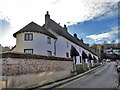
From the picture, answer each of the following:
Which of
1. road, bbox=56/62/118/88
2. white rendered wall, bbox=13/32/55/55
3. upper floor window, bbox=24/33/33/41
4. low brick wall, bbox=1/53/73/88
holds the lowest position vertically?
road, bbox=56/62/118/88

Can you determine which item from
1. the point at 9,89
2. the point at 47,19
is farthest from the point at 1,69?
the point at 47,19

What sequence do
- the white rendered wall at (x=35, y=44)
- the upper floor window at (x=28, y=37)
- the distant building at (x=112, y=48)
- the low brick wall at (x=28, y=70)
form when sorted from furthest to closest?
the distant building at (x=112, y=48), the upper floor window at (x=28, y=37), the white rendered wall at (x=35, y=44), the low brick wall at (x=28, y=70)

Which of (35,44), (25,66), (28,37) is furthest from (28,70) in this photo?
(28,37)

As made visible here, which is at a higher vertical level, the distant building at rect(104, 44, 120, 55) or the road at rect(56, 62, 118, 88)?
the distant building at rect(104, 44, 120, 55)

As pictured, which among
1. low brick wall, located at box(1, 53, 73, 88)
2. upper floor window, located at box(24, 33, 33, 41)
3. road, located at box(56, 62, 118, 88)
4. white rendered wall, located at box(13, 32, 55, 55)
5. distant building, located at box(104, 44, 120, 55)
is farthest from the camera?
distant building, located at box(104, 44, 120, 55)

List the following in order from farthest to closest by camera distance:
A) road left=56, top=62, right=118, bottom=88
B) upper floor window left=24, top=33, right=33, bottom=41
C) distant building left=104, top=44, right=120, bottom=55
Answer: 1. distant building left=104, top=44, right=120, bottom=55
2. upper floor window left=24, top=33, right=33, bottom=41
3. road left=56, top=62, right=118, bottom=88

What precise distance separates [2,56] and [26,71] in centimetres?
171

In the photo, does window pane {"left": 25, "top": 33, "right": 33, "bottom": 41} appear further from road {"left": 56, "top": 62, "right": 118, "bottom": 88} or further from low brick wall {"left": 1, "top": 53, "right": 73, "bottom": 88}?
road {"left": 56, "top": 62, "right": 118, "bottom": 88}

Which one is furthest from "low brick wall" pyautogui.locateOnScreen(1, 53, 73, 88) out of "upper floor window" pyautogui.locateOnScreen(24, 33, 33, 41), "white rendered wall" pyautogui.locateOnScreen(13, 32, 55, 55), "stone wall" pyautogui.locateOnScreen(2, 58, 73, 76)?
"upper floor window" pyautogui.locateOnScreen(24, 33, 33, 41)

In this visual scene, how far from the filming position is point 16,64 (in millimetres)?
6844

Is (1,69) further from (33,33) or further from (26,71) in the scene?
(33,33)

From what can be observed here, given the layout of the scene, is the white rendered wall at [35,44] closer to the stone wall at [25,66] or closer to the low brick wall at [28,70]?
the low brick wall at [28,70]

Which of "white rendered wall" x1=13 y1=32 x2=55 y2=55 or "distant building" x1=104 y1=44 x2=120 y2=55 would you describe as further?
"distant building" x1=104 y1=44 x2=120 y2=55

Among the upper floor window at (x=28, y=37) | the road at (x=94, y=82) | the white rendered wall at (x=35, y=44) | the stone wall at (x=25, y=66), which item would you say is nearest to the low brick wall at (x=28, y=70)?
the stone wall at (x=25, y=66)
